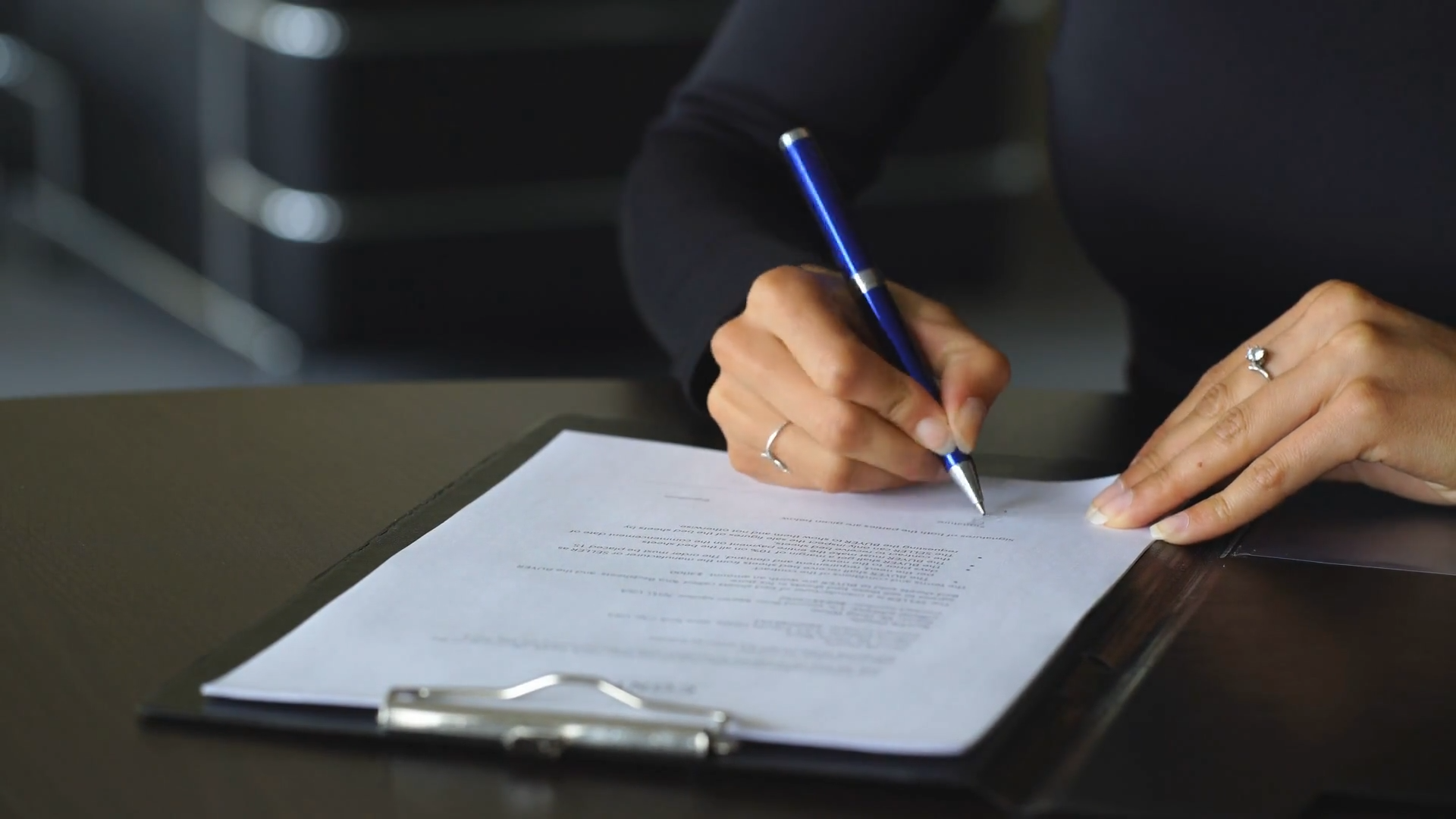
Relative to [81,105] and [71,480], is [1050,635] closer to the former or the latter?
[71,480]

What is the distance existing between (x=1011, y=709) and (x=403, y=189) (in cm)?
237

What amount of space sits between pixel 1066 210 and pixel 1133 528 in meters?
0.45

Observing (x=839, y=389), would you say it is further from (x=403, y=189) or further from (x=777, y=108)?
(x=403, y=189)

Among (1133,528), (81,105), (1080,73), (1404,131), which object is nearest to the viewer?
(1133,528)

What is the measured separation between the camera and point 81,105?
3.25 metres

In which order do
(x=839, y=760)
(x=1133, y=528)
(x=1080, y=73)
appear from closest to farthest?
(x=839, y=760)
(x=1133, y=528)
(x=1080, y=73)

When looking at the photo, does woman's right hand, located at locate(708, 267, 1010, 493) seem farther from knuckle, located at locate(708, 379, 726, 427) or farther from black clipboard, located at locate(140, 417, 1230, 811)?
black clipboard, located at locate(140, 417, 1230, 811)

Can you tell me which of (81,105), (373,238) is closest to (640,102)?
(373,238)

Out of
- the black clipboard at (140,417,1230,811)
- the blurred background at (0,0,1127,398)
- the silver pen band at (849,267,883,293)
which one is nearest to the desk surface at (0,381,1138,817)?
the black clipboard at (140,417,1230,811)

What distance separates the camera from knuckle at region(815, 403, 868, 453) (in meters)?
0.72

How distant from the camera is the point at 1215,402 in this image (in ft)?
2.46

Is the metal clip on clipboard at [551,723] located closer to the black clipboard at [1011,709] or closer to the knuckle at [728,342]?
the black clipboard at [1011,709]

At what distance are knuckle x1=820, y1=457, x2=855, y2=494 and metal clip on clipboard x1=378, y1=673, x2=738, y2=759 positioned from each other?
9.4 inches

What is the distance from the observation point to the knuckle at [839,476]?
73 cm
